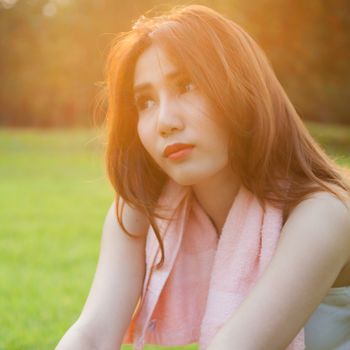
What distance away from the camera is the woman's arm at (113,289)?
208cm

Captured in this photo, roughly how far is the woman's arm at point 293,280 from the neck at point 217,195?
0.98 ft

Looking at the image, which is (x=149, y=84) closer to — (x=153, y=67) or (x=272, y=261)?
(x=153, y=67)

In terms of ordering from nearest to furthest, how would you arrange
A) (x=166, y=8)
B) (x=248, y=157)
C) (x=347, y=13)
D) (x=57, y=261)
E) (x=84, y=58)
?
(x=248, y=157), (x=166, y=8), (x=57, y=261), (x=347, y=13), (x=84, y=58)

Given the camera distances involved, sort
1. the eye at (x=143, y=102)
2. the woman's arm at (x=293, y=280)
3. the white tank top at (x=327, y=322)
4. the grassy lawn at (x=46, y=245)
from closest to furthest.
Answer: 1. the woman's arm at (x=293, y=280)
2. the eye at (x=143, y=102)
3. the white tank top at (x=327, y=322)
4. the grassy lawn at (x=46, y=245)

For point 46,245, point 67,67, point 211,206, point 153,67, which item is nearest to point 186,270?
point 211,206

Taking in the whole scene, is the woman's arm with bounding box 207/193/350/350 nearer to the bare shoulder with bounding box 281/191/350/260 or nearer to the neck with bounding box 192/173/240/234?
the bare shoulder with bounding box 281/191/350/260

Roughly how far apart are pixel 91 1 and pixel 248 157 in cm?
2178

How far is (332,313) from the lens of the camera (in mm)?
2148

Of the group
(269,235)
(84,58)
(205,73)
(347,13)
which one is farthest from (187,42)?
(84,58)

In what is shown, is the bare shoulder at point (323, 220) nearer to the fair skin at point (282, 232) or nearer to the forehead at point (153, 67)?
the fair skin at point (282, 232)

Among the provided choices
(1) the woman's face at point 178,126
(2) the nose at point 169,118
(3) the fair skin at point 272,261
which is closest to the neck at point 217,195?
(3) the fair skin at point 272,261

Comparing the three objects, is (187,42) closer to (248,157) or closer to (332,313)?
(248,157)

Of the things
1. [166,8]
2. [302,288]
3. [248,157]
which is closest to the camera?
[302,288]

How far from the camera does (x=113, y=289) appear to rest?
2.15m
